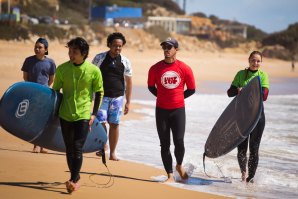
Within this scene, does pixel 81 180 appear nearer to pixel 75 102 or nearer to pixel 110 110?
pixel 75 102

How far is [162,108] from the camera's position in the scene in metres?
6.66

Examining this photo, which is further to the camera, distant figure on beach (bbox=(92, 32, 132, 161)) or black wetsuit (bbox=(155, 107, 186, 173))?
distant figure on beach (bbox=(92, 32, 132, 161))

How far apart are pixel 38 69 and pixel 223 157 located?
114 inches

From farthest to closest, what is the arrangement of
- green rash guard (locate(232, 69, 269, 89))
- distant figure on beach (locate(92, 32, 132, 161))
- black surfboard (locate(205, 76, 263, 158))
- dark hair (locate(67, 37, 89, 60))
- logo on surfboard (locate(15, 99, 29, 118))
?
distant figure on beach (locate(92, 32, 132, 161))
green rash guard (locate(232, 69, 269, 89))
black surfboard (locate(205, 76, 263, 158))
logo on surfboard (locate(15, 99, 29, 118))
dark hair (locate(67, 37, 89, 60))

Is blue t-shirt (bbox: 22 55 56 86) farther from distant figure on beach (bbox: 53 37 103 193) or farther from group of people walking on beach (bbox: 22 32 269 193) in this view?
distant figure on beach (bbox: 53 37 103 193)

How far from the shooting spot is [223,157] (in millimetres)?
8758

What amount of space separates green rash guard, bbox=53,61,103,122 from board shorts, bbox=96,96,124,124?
1746 millimetres

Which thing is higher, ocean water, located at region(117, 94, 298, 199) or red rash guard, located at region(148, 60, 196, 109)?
red rash guard, located at region(148, 60, 196, 109)

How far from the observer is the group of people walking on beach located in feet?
18.4

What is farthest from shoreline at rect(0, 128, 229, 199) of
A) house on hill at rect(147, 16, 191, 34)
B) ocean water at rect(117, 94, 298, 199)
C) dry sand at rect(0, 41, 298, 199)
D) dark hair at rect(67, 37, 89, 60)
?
house on hill at rect(147, 16, 191, 34)

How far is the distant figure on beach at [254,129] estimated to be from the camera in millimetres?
6824

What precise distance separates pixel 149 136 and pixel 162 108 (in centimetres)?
369

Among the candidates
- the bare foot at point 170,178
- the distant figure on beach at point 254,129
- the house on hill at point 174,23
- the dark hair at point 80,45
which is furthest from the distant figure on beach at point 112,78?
the house on hill at point 174,23

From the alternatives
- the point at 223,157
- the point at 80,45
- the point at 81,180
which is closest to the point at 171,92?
the point at 81,180
